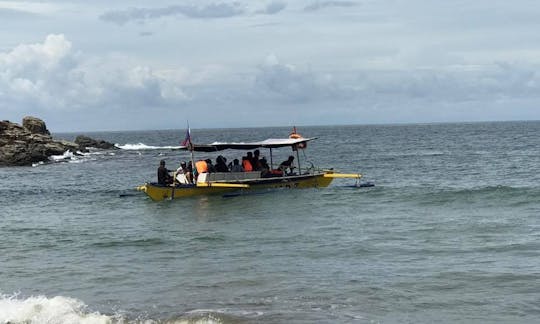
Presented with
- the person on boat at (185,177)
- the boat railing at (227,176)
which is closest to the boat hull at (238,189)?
the boat railing at (227,176)

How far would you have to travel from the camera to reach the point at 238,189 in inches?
1251

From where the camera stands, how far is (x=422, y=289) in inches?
565

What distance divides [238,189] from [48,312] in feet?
61.3

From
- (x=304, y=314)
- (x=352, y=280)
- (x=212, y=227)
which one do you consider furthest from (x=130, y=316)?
(x=212, y=227)

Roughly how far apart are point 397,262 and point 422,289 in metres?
2.63

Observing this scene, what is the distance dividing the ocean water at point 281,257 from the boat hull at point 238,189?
20.0 inches

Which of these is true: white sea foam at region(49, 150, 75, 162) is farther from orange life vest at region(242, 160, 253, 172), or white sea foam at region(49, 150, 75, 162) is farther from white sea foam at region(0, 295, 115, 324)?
white sea foam at region(0, 295, 115, 324)

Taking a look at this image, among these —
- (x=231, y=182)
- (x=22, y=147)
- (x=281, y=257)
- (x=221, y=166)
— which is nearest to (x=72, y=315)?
(x=281, y=257)

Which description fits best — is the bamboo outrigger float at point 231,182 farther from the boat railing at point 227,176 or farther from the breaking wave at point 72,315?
the breaking wave at point 72,315

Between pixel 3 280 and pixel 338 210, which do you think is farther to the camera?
pixel 338 210

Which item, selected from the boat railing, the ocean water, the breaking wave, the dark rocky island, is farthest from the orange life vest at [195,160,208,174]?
the dark rocky island

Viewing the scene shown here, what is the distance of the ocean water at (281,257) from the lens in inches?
521

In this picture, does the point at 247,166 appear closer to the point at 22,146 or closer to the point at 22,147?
the point at 22,147

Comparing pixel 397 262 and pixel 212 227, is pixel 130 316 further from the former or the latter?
pixel 212 227
